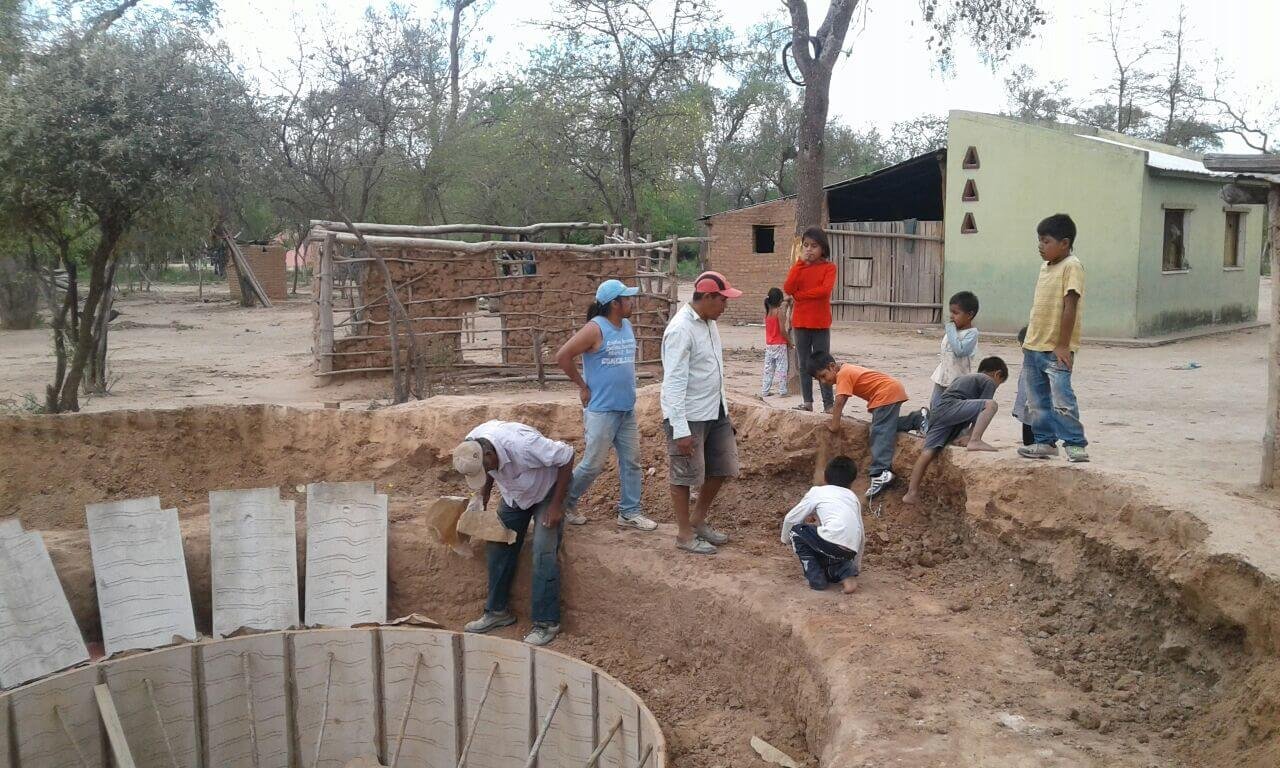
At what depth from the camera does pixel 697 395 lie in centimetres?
523

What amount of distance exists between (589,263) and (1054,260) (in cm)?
737

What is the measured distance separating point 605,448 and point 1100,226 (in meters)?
11.7

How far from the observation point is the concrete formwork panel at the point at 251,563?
20.5 feet

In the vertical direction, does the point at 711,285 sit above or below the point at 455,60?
below

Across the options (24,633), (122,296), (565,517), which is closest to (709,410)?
(565,517)

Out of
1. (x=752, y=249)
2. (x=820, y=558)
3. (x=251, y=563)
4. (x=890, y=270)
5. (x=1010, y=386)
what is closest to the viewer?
(x=820, y=558)

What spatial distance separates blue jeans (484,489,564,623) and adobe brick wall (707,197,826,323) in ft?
43.5

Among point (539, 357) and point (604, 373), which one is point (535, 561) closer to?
point (604, 373)

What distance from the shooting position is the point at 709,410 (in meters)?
5.25

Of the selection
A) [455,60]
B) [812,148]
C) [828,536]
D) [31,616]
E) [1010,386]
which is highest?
[455,60]

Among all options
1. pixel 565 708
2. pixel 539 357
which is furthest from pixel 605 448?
pixel 539 357

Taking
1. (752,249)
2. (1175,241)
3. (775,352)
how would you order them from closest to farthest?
1. (775,352)
2. (1175,241)
3. (752,249)

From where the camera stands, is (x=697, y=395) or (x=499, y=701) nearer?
(x=697, y=395)

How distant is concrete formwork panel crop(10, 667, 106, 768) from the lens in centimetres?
525
